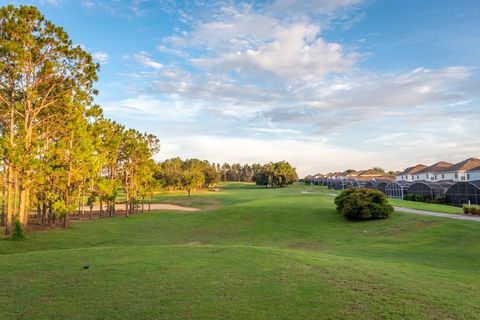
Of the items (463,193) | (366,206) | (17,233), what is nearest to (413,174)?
(463,193)

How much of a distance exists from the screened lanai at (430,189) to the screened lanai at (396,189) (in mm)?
3236

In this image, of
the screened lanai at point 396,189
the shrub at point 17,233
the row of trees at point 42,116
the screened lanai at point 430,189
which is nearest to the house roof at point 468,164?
the screened lanai at point 396,189

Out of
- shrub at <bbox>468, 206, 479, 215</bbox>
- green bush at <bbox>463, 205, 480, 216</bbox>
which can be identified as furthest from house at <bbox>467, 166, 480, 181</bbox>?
shrub at <bbox>468, 206, 479, 215</bbox>

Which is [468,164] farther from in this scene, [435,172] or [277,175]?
[277,175]

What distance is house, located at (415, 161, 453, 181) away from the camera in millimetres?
72062

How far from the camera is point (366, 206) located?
31.7m

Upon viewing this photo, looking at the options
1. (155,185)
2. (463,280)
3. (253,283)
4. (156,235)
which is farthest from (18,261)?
(155,185)

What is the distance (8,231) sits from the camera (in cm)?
2564

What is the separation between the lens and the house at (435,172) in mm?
72062

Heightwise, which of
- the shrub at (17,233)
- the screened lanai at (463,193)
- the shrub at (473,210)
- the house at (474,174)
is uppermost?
the house at (474,174)

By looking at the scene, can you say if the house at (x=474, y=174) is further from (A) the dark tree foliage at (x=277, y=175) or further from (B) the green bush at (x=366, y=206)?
(A) the dark tree foliage at (x=277, y=175)

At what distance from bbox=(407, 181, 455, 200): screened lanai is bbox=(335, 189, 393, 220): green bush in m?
23.7

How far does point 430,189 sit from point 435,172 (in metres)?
24.6

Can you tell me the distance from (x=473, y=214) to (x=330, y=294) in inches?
1187
